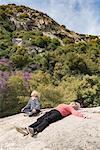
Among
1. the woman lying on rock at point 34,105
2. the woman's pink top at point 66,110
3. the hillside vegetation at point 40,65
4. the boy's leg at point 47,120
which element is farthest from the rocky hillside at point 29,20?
the boy's leg at point 47,120

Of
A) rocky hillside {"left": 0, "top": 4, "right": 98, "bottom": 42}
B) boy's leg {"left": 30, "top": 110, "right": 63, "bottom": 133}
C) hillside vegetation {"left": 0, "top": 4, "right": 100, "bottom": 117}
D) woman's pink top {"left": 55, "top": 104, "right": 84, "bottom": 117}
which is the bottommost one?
boy's leg {"left": 30, "top": 110, "right": 63, "bottom": 133}

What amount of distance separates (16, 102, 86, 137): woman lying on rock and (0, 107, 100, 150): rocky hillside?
0.18 meters

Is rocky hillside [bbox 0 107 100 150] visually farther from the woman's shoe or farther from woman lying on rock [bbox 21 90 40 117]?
woman lying on rock [bbox 21 90 40 117]

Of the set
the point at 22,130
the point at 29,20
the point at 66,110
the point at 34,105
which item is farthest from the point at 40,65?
the point at 22,130

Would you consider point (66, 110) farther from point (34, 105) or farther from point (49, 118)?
point (34, 105)

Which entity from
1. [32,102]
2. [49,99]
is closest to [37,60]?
[49,99]

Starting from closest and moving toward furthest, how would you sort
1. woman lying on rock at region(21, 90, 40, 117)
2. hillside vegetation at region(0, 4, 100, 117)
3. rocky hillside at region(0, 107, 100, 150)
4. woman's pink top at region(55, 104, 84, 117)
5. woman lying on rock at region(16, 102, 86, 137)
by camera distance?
1. rocky hillside at region(0, 107, 100, 150)
2. woman lying on rock at region(16, 102, 86, 137)
3. woman's pink top at region(55, 104, 84, 117)
4. woman lying on rock at region(21, 90, 40, 117)
5. hillside vegetation at region(0, 4, 100, 117)

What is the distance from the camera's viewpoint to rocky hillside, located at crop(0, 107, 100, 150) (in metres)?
16.8

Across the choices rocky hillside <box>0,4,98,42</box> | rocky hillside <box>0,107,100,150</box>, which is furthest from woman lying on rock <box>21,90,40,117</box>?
rocky hillside <box>0,4,98,42</box>

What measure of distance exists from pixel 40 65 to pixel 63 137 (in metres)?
41.0

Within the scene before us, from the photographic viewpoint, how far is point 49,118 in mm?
18797

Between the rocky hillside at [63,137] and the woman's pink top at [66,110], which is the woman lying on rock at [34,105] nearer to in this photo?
the rocky hillside at [63,137]

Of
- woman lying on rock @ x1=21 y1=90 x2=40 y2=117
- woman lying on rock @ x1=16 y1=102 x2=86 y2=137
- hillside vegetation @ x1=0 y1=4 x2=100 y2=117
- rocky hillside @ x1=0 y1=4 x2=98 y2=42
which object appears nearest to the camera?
woman lying on rock @ x1=16 y1=102 x2=86 y2=137

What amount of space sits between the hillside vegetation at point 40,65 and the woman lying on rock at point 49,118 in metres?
15.5
